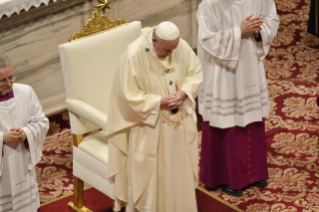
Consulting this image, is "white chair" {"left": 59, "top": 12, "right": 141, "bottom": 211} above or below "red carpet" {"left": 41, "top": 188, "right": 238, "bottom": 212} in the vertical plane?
above

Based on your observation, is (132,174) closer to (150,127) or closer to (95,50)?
(150,127)

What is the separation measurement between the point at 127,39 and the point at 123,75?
0.90m

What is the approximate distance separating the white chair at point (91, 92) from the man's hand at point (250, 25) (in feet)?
2.86

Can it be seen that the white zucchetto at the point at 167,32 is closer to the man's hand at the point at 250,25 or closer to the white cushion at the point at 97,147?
the man's hand at the point at 250,25

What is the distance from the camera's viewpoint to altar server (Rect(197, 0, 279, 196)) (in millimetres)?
5051

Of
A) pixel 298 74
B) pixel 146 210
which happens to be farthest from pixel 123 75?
pixel 298 74

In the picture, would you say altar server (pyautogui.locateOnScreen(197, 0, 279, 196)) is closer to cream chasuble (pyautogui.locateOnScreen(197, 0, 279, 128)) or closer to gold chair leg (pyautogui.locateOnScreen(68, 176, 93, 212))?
cream chasuble (pyautogui.locateOnScreen(197, 0, 279, 128))

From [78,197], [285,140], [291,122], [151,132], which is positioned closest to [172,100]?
[151,132]

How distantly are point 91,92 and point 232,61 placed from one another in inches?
45.3

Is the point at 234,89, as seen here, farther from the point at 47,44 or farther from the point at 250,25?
the point at 47,44

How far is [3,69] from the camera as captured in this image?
13.4ft

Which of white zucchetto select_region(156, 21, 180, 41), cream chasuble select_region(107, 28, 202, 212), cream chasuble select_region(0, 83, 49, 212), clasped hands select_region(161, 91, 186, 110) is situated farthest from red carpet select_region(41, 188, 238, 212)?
white zucchetto select_region(156, 21, 180, 41)

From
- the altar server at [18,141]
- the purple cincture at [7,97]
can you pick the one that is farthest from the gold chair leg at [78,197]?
the purple cincture at [7,97]

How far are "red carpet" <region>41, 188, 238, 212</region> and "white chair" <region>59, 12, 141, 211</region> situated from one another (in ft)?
0.47
